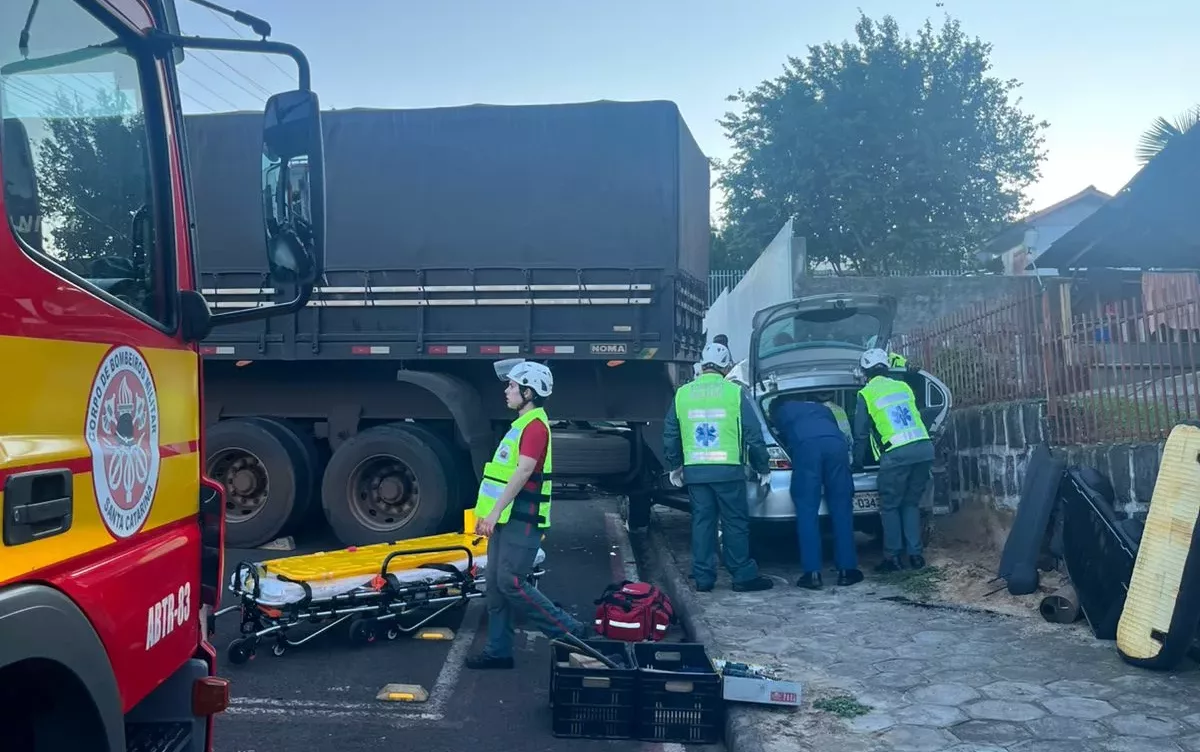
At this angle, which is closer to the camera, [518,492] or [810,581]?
[518,492]

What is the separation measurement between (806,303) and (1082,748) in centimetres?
508

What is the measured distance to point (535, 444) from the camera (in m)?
5.59

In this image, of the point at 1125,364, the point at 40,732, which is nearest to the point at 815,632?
the point at 1125,364

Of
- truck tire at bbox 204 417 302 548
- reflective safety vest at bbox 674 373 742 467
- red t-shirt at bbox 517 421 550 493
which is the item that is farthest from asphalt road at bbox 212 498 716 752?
truck tire at bbox 204 417 302 548

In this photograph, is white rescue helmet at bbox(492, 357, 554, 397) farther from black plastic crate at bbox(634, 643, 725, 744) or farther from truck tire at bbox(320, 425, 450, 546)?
truck tire at bbox(320, 425, 450, 546)

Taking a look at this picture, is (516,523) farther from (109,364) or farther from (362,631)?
(109,364)

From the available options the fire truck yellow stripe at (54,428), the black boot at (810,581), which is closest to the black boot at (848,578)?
A: the black boot at (810,581)

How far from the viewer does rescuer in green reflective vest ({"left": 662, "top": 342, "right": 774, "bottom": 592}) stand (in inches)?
284

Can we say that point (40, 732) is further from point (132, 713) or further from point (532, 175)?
point (532, 175)

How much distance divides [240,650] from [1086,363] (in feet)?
18.1

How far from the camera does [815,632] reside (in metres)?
6.05

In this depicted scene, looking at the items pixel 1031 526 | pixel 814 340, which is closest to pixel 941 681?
pixel 1031 526

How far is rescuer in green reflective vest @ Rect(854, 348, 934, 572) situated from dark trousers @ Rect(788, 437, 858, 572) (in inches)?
11.1

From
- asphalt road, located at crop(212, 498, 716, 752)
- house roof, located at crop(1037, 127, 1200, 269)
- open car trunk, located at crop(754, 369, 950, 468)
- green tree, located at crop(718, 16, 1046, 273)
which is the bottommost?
asphalt road, located at crop(212, 498, 716, 752)
